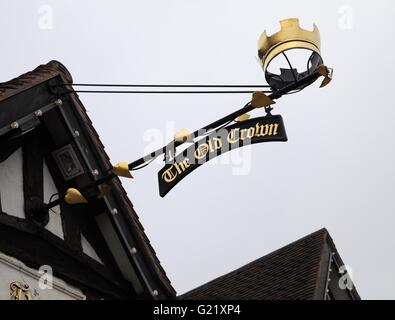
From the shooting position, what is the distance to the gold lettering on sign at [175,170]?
9.61 m

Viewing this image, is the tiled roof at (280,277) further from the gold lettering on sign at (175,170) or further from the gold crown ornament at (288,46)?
the gold crown ornament at (288,46)

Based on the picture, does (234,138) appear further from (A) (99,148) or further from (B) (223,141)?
(A) (99,148)

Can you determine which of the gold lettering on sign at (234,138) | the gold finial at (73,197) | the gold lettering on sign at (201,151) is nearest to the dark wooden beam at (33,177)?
the gold finial at (73,197)

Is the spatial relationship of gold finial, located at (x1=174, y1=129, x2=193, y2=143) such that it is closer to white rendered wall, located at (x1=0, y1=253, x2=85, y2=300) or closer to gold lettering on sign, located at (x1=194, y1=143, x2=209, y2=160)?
gold lettering on sign, located at (x1=194, y1=143, x2=209, y2=160)

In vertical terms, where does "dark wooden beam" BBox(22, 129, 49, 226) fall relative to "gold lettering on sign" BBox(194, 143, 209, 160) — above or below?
above

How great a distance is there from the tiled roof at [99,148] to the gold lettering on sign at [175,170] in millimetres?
1275

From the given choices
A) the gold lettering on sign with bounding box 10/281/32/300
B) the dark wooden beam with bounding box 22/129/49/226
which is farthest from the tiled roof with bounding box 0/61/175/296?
the gold lettering on sign with bounding box 10/281/32/300

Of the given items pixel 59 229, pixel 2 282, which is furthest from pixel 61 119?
pixel 2 282

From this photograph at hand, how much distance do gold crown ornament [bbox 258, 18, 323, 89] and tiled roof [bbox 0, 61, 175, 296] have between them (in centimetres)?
219

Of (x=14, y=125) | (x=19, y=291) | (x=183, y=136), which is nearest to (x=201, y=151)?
(x=183, y=136)

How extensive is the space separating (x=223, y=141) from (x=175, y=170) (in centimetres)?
55

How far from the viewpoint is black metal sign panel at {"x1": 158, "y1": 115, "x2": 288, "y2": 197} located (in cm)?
950

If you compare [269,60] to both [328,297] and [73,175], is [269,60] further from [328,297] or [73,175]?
[328,297]
